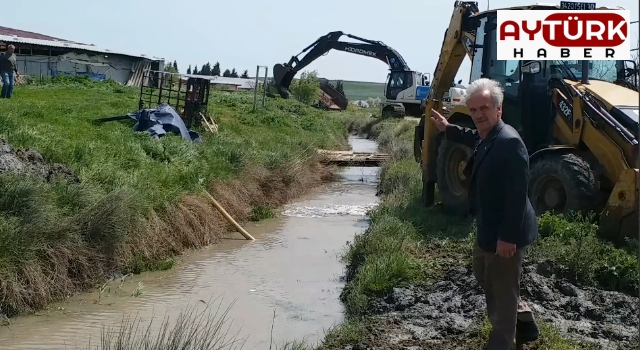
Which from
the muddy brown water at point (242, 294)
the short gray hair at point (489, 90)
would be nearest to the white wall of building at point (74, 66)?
the muddy brown water at point (242, 294)

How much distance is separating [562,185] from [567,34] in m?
2.45

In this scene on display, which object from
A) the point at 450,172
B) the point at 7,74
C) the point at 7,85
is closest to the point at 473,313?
the point at 450,172

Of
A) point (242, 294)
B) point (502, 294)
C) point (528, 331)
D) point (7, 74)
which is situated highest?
point (7, 74)

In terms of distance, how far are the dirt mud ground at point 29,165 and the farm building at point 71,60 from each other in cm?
2391

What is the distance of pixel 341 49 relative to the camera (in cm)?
3506

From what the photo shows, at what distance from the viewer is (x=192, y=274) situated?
1038 cm

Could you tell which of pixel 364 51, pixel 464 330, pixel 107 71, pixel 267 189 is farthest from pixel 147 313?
pixel 107 71

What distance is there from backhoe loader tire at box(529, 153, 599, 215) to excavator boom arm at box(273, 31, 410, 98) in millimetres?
26042

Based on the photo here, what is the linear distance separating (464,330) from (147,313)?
3843 millimetres

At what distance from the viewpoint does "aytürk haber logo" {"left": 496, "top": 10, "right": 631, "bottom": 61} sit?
410 inches

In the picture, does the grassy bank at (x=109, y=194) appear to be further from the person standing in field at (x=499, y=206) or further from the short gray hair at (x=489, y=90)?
the short gray hair at (x=489, y=90)

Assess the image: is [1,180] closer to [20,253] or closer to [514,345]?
[20,253]

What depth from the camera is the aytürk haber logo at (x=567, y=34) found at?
10406mm

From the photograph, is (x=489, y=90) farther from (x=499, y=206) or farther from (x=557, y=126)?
(x=557, y=126)
